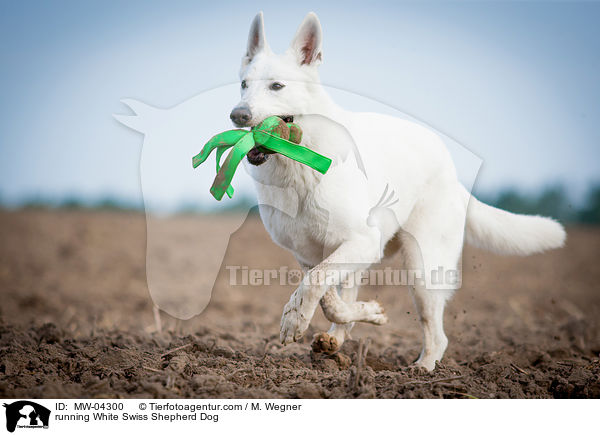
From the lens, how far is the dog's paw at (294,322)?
3262mm

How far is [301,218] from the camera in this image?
3.64m

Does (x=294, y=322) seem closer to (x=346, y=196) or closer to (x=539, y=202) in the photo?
(x=346, y=196)

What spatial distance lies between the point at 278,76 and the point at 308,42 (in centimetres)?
→ 38

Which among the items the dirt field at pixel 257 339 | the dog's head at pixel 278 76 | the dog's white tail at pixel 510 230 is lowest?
the dirt field at pixel 257 339

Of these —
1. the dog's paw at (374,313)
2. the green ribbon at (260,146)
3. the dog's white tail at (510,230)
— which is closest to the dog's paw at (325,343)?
the dog's paw at (374,313)

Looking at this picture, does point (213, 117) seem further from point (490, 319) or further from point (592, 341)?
point (490, 319)

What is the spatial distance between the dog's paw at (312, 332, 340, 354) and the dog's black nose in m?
1.60

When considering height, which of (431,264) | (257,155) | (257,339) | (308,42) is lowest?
(257,339)
